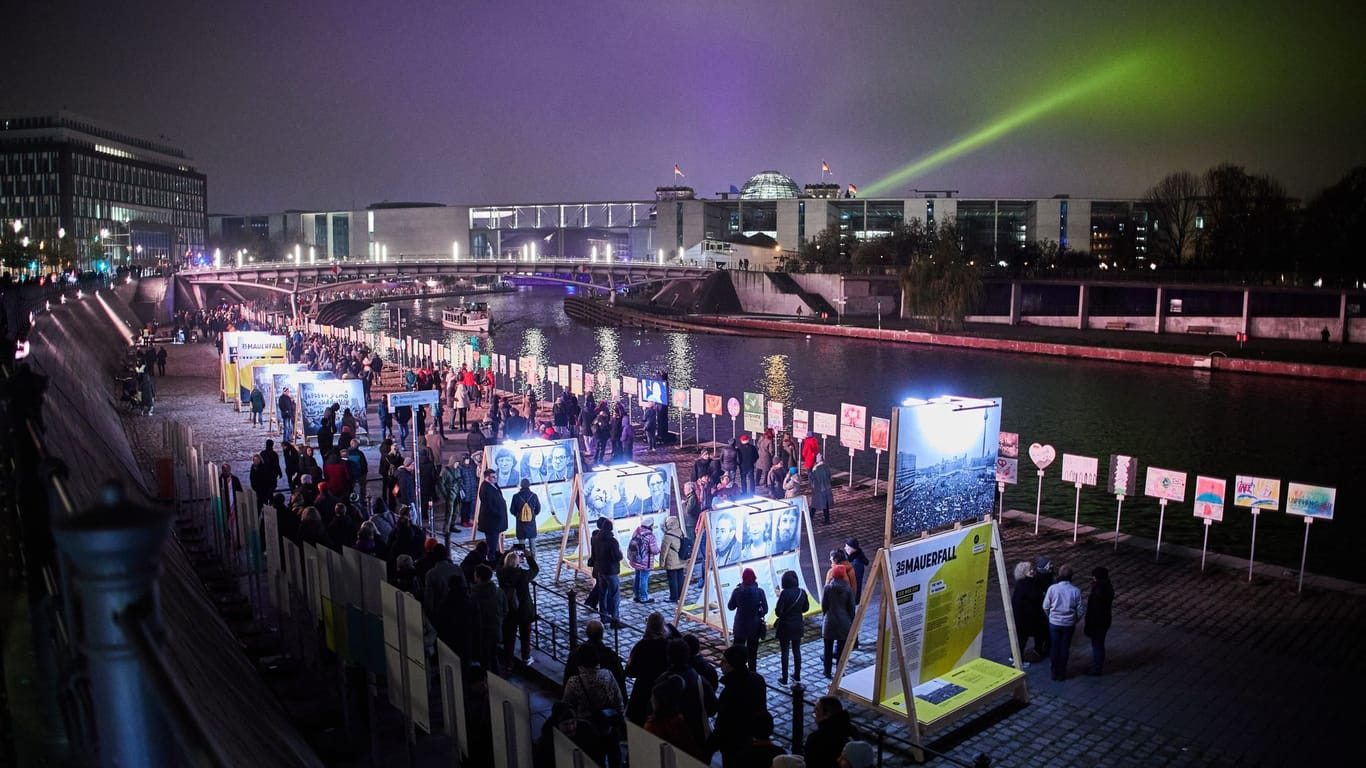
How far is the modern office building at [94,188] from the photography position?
11400cm

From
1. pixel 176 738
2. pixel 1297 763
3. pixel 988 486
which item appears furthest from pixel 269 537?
pixel 1297 763

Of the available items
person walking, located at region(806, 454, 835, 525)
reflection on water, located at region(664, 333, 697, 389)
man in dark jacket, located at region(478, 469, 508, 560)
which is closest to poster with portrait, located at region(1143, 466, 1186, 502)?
person walking, located at region(806, 454, 835, 525)

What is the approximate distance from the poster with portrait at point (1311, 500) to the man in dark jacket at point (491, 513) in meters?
11.4

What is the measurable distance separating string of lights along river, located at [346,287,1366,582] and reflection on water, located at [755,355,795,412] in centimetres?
11

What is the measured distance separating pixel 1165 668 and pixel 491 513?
9029mm

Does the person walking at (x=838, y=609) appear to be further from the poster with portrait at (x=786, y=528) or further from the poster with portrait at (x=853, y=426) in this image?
the poster with portrait at (x=853, y=426)

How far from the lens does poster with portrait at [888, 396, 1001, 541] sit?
31.7 ft

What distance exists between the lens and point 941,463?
10164mm

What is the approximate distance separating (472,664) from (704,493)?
5.84 m

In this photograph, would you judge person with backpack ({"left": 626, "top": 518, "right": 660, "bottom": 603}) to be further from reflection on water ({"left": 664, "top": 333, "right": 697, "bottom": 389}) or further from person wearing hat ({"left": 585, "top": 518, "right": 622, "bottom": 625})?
reflection on water ({"left": 664, "top": 333, "right": 697, "bottom": 389})

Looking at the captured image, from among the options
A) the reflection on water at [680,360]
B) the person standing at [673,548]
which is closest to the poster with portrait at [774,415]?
the person standing at [673,548]

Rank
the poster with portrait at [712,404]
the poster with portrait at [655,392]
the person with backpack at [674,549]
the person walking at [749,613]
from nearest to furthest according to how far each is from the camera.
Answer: the person walking at [749,613], the person with backpack at [674,549], the poster with portrait at [712,404], the poster with portrait at [655,392]

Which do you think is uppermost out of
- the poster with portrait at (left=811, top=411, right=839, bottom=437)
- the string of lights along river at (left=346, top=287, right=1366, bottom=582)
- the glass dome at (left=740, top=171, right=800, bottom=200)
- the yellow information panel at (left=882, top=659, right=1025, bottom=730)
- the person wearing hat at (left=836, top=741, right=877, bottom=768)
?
the glass dome at (left=740, top=171, right=800, bottom=200)

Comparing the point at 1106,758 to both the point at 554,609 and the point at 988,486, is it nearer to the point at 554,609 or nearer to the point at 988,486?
the point at 988,486
